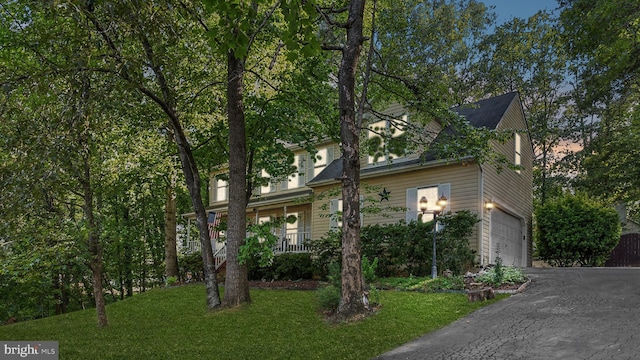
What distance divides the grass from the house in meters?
4.33

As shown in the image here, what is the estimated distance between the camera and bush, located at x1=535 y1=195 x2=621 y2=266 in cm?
1844

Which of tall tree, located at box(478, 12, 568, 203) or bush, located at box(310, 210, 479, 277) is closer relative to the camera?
bush, located at box(310, 210, 479, 277)

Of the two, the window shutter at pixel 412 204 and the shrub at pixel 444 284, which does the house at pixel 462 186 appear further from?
the shrub at pixel 444 284

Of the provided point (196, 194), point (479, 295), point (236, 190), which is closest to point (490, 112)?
point (479, 295)

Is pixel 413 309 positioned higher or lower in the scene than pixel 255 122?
lower

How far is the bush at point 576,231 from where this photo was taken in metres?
18.4

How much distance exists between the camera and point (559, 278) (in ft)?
40.1

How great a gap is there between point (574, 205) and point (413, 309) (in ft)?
42.1

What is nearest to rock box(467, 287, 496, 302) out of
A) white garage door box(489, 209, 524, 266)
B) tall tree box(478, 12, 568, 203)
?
white garage door box(489, 209, 524, 266)

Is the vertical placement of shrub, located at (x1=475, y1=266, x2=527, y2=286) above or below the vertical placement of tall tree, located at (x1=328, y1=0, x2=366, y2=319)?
below

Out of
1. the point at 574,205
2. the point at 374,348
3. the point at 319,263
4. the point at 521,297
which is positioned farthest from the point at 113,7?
the point at 574,205

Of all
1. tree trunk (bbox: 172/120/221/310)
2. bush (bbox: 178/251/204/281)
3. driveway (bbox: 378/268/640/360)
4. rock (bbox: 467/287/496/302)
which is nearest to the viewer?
driveway (bbox: 378/268/640/360)

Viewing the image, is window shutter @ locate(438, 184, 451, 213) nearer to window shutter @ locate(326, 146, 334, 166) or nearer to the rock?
the rock

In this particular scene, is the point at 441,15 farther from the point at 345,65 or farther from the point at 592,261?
the point at 345,65
